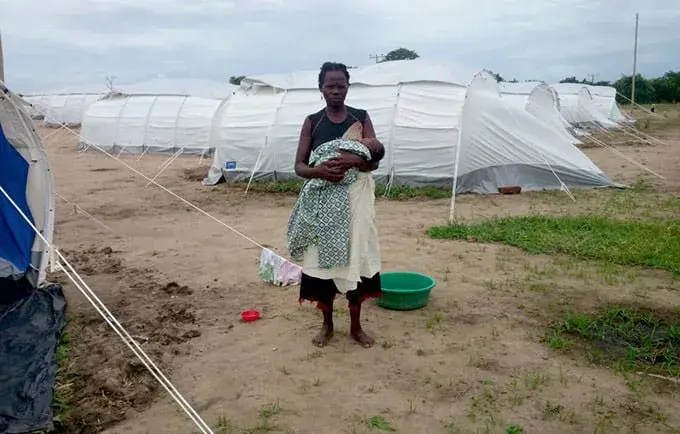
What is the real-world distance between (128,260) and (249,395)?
10.5ft

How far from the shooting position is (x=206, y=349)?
3.84 metres

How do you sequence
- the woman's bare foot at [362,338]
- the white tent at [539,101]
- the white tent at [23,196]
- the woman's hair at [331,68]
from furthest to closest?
the white tent at [539,101] → the white tent at [23,196] → the woman's bare foot at [362,338] → the woman's hair at [331,68]

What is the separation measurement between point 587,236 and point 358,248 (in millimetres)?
3740

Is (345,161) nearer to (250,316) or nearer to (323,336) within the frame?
(323,336)

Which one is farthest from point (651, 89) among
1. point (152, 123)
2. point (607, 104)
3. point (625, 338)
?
point (625, 338)

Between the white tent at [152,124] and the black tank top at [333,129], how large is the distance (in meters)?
12.8

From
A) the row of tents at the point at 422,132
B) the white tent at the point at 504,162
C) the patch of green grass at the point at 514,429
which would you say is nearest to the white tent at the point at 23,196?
the patch of green grass at the point at 514,429

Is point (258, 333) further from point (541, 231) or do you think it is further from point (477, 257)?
point (541, 231)

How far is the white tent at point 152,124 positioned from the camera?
1644cm

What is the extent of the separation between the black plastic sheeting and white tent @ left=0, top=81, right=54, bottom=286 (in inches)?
6.9

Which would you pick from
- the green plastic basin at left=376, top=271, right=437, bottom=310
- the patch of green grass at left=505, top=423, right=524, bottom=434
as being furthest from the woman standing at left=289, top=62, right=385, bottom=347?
the patch of green grass at left=505, top=423, right=524, bottom=434

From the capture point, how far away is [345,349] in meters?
3.77

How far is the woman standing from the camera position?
11.5 feet

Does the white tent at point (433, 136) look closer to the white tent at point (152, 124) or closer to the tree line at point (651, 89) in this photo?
the white tent at point (152, 124)
